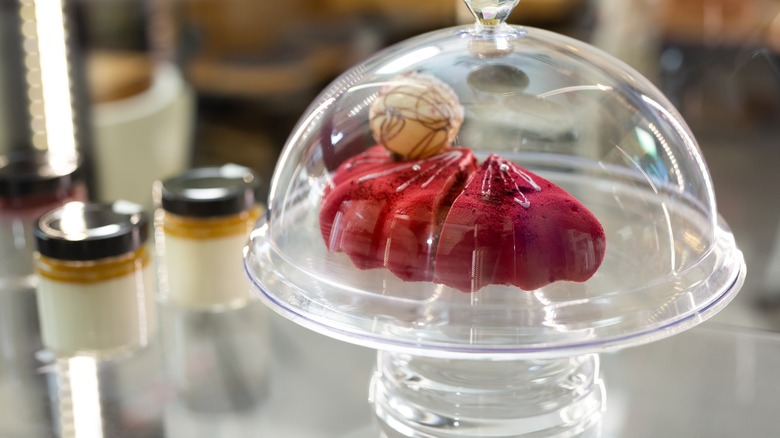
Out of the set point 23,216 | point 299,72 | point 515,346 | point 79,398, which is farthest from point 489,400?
point 299,72

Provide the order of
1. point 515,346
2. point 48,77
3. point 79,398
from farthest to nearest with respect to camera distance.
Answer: point 48,77, point 79,398, point 515,346

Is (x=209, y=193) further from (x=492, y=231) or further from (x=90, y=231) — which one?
(x=492, y=231)

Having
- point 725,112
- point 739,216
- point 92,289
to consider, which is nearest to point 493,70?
point 92,289

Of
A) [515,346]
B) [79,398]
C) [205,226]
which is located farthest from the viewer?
[205,226]

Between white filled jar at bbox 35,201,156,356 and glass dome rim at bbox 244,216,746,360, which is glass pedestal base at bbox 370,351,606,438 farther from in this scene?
white filled jar at bbox 35,201,156,356

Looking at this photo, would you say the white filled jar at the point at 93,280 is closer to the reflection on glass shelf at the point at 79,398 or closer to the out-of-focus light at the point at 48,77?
the reflection on glass shelf at the point at 79,398

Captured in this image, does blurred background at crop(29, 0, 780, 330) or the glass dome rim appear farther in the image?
blurred background at crop(29, 0, 780, 330)

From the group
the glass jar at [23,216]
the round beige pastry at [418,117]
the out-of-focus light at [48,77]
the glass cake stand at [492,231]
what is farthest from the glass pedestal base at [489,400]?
the out-of-focus light at [48,77]

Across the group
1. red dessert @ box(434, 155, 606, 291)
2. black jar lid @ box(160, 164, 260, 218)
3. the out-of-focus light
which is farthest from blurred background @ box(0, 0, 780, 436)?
red dessert @ box(434, 155, 606, 291)
